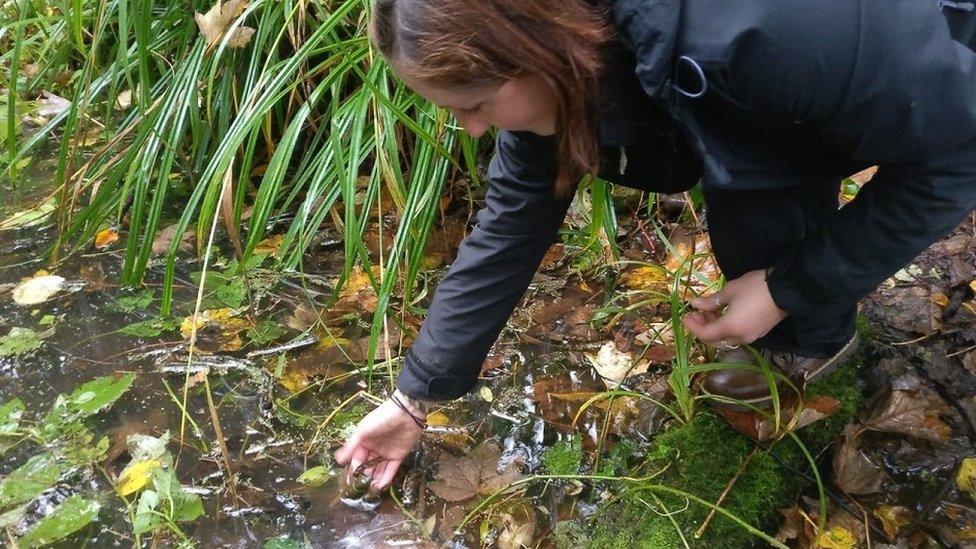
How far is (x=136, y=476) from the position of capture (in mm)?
1352

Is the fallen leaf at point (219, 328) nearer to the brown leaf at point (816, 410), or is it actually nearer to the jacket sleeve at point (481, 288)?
the jacket sleeve at point (481, 288)

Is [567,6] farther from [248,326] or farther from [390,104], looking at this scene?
[248,326]

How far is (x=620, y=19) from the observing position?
88 cm

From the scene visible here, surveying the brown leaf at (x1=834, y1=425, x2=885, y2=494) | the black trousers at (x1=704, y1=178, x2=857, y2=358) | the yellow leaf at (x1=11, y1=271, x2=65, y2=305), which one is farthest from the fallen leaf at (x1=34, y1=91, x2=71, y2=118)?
the brown leaf at (x1=834, y1=425, x2=885, y2=494)

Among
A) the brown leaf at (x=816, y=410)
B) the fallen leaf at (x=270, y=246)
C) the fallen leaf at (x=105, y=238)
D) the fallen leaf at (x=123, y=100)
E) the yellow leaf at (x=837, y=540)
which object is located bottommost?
the yellow leaf at (x=837, y=540)

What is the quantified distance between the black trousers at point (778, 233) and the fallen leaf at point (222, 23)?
1.18 metres

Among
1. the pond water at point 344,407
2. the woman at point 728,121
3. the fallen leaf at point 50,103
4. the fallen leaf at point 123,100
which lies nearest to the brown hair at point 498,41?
the woman at point 728,121

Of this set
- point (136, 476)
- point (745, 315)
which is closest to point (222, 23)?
point (136, 476)

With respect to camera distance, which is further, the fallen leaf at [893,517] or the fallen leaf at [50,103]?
the fallen leaf at [50,103]

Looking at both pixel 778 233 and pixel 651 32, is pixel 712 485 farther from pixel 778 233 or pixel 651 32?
pixel 651 32

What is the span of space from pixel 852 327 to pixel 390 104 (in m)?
0.99

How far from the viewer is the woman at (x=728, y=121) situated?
862 mm

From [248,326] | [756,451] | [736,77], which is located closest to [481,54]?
[736,77]

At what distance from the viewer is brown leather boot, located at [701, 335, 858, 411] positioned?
1.41m
